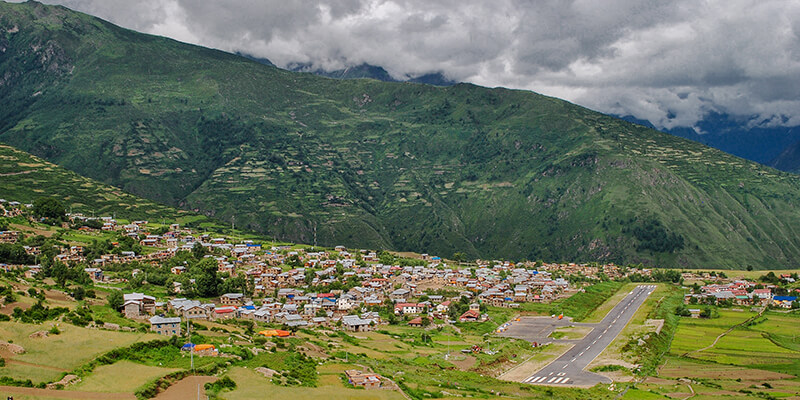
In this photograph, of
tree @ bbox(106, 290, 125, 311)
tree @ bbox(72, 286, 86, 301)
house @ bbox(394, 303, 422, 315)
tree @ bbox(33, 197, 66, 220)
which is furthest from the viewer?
tree @ bbox(33, 197, 66, 220)

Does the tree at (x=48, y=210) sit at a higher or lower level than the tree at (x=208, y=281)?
higher

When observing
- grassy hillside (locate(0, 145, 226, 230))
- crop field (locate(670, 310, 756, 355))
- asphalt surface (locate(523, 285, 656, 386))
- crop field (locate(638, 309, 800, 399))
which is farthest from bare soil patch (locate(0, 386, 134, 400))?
grassy hillside (locate(0, 145, 226, 230))

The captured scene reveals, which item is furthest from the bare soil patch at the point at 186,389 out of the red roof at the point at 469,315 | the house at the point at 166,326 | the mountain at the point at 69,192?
the mountain at the point at 69,192

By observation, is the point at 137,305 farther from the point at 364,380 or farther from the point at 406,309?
the point at 406,309

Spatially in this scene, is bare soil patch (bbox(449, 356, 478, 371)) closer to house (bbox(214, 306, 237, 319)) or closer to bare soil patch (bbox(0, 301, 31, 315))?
house (bbox(214, 306, 237, 319))

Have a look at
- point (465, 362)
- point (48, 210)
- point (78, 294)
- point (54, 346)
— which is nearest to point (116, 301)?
point (78, 294)

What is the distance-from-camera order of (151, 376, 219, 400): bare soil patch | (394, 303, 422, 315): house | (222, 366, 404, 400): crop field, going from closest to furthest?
(151, 376, 219, 400): bare soil patch, (222, 366, 404, 400): crop field, (394, 303, 422, 315): house

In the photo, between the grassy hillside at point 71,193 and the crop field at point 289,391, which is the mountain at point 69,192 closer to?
the grassy hillside at point 71,193
